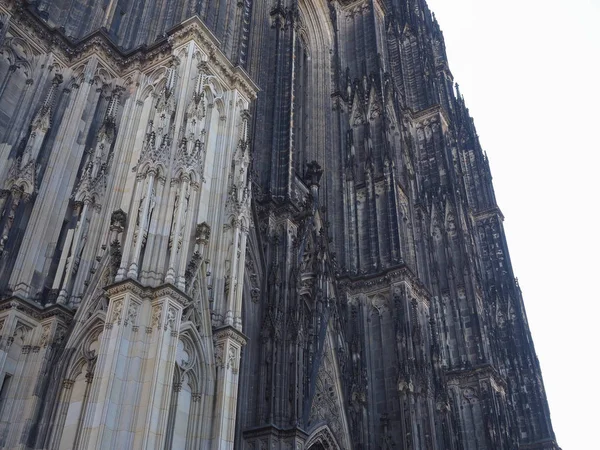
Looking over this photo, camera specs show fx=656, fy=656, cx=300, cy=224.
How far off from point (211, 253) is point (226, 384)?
107 inches

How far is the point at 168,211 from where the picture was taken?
12.1 m

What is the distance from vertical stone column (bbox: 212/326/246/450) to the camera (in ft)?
36.5

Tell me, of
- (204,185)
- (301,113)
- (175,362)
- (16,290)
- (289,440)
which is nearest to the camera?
(175,362)

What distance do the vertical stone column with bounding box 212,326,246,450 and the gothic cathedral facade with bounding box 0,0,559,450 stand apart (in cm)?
5

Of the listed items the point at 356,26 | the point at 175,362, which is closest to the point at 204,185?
the point at 175,362

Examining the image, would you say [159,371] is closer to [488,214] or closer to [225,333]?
[225,333]

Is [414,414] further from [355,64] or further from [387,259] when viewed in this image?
[355,64]

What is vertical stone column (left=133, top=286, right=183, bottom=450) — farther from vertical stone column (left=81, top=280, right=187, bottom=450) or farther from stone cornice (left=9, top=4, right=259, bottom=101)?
stone cornice (left=9, top=4, right=259, bottom=101)

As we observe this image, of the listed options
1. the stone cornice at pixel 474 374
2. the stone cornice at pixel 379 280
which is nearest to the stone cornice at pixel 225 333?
the stone cornice at pixel 379 280

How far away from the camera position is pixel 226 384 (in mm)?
11625

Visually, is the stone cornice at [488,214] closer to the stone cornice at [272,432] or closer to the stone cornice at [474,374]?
the stone cornice at [474,374]

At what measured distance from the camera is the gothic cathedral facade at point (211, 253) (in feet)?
35.9

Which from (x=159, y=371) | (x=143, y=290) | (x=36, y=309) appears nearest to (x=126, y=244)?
(x=143, y=290)

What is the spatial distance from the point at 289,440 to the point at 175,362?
19.5 feet
